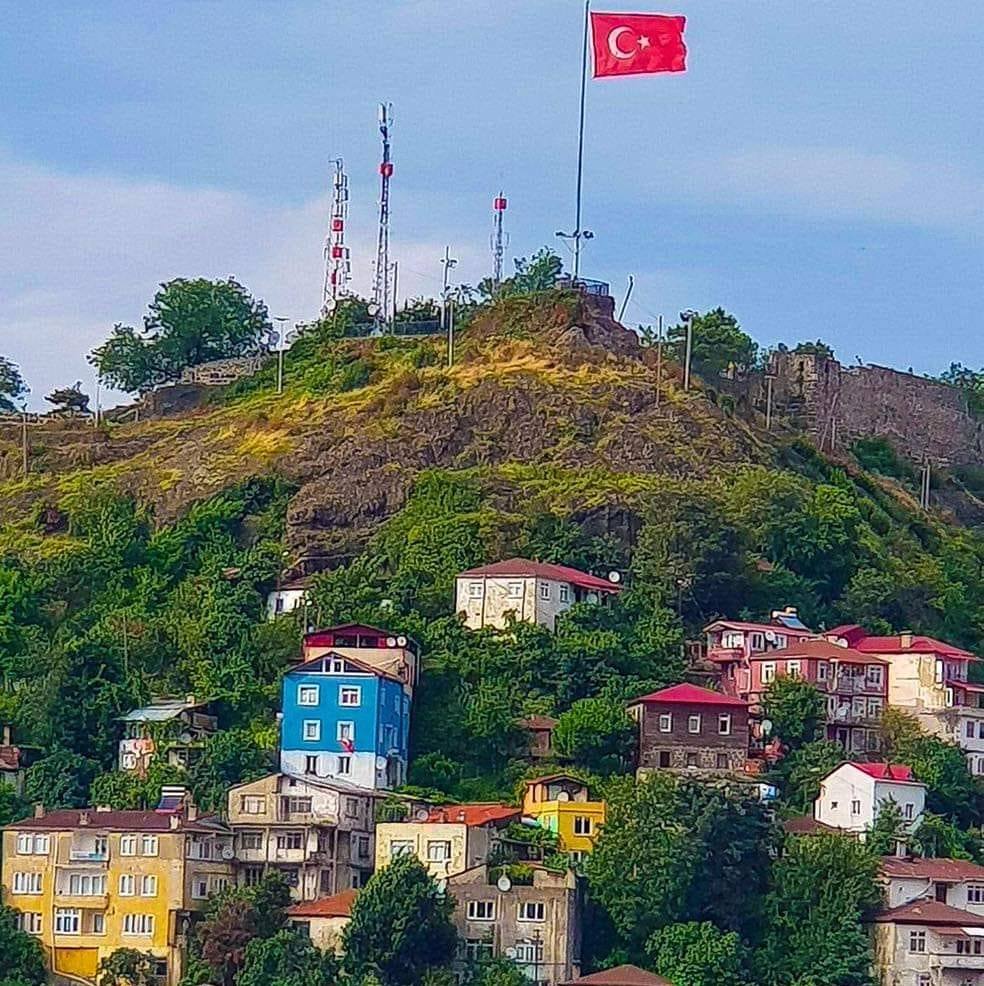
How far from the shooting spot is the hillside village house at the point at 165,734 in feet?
221

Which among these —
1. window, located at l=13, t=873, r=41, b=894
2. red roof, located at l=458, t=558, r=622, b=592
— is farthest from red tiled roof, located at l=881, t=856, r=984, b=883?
window, located at l=13, t=873, r=41, b=894

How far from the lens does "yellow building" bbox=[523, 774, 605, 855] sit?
63.6m

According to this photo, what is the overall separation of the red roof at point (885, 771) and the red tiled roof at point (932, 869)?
1.84 metres

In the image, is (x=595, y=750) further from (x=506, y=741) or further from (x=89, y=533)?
(x=89, y=533)

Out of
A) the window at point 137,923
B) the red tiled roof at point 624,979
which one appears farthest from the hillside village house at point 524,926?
the window at point 137,923

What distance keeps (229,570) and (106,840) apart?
582 inches

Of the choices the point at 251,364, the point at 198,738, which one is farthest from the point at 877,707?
the point at 251,364

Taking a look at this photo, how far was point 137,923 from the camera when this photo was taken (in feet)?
204

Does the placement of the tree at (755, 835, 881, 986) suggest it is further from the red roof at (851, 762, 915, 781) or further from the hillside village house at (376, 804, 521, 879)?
the hillside village house at (376, 804, 521, 879)

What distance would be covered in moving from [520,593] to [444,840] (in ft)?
33.1

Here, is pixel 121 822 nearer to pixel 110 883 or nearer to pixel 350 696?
pixel 110 883

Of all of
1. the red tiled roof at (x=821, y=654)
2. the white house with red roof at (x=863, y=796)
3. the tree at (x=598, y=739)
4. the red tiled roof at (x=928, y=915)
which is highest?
the red tiled roof at (x=821, y=654)

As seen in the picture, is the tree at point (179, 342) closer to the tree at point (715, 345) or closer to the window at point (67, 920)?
the tree at point (715, 345)

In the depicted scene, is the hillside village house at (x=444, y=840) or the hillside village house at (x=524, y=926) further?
the hillside village house at (x=444, y=840)
